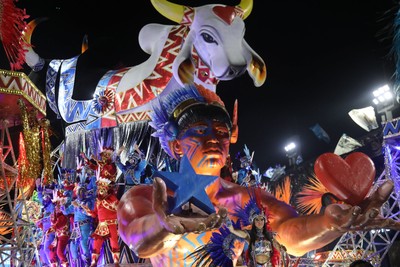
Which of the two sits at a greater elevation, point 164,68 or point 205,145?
point 205,145

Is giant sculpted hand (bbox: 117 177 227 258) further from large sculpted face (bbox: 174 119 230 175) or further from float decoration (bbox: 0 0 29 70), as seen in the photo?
float decoration (bbox: 0 0 29 70)

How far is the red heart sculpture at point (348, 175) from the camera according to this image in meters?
2.66

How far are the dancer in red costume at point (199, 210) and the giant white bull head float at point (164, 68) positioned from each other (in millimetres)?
2385

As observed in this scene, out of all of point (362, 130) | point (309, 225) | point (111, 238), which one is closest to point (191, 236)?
point (309, 225)

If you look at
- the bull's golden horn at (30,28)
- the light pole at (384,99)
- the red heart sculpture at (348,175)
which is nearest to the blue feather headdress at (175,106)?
the red heart sculpture at (348,175)

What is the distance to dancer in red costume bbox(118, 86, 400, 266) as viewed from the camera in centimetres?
216

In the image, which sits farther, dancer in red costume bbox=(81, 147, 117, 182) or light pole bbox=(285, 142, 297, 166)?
light pole bbox=(285, 142, 297, 166)

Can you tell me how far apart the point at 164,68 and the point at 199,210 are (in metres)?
5.18

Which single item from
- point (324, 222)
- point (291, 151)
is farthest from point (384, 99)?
point (324, 222)

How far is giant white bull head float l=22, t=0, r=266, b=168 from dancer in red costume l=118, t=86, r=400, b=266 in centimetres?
238

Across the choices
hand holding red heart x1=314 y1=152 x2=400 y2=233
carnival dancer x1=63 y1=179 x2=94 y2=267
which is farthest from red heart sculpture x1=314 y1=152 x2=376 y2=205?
carnival dancer x1=63 y1=179 x2=94 y2=267

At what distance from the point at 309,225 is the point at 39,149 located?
4607 mm

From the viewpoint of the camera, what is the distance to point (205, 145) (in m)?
3.11

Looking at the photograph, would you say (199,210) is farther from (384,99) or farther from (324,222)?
(384,99)
